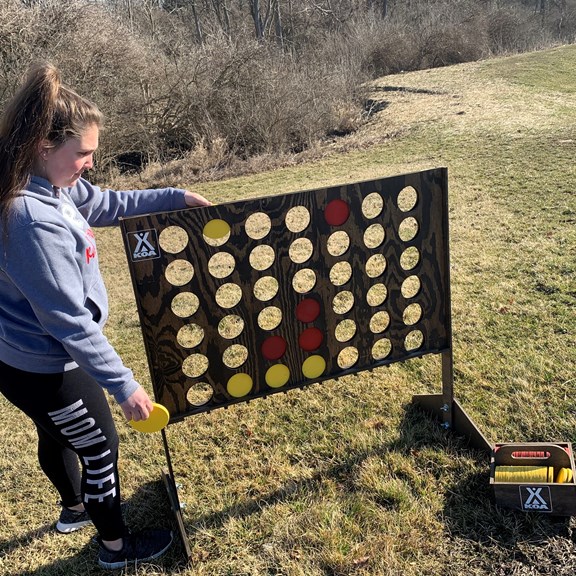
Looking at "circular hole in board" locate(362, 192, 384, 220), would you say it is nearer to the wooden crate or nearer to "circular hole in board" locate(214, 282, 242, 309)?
"circular hole in board" locate(214, 282, 242, 309)

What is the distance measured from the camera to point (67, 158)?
1768mm

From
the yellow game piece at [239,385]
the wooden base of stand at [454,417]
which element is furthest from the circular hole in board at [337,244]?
the yellow game piece at [239,385]

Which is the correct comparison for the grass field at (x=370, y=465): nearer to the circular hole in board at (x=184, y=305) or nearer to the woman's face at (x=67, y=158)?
the circular hole in board at (x=184, y=305)

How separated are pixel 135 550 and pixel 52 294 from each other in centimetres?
134

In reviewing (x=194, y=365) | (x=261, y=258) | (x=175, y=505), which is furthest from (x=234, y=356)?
(x=261, y=258)

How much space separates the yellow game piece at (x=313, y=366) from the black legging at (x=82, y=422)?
93 centimetres

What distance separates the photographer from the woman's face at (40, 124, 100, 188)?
1.74m

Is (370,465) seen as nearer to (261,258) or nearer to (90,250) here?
(90,250)

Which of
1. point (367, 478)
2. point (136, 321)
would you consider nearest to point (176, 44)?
point (136, 321)

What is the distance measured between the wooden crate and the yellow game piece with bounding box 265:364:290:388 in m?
1.04

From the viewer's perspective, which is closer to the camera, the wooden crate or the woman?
the woman

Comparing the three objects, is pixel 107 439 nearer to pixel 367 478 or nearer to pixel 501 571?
pixel 367 478

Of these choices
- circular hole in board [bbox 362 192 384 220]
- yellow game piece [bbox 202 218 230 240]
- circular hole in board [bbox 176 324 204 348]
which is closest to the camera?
yellow game piece [bbox 202 218 230 240]

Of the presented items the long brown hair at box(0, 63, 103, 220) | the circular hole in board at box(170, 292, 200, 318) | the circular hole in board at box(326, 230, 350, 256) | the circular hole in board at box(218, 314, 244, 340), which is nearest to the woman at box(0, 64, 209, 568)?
the long brown hair at box(0, 63, 103, 220)
